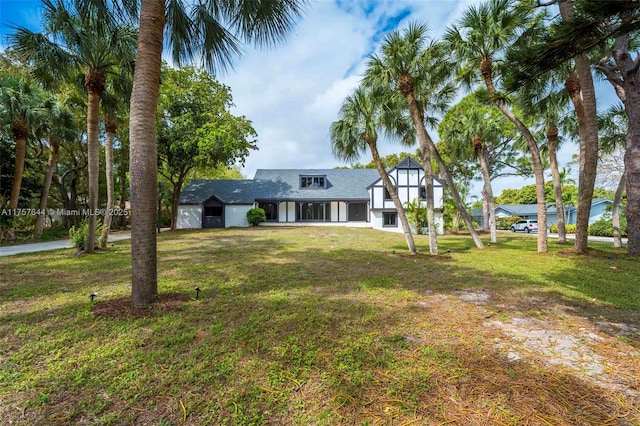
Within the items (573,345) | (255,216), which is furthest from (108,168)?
(255,216)

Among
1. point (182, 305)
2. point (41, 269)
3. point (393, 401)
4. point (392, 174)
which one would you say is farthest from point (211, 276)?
point (392, 174)

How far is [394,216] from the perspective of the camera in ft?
81.0

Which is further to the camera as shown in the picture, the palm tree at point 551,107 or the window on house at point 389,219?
the window on house at point 389,219

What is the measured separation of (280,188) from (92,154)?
19705mm

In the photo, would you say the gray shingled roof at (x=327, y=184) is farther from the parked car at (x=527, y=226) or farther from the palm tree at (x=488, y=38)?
the palm tree at (x=488, y=38)

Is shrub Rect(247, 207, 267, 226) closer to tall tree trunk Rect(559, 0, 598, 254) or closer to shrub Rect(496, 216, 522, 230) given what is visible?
tall tree trunk Rect(559, 0, 598, 254)

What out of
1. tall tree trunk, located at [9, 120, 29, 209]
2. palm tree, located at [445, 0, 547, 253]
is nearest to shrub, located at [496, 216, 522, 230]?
palm tree, located at [445, 0, 547, 253]

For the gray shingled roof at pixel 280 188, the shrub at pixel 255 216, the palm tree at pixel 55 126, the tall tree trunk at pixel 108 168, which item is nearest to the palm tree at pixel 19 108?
the palm tree at pixel 55 126

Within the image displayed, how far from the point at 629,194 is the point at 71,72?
58.7 feet

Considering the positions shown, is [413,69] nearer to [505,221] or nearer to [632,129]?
[632,129]

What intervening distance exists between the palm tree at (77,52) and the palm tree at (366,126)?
22.9ft

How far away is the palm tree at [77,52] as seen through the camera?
25.1ft

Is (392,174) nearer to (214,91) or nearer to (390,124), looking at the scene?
(390,124)

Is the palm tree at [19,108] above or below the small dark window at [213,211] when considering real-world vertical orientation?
above
